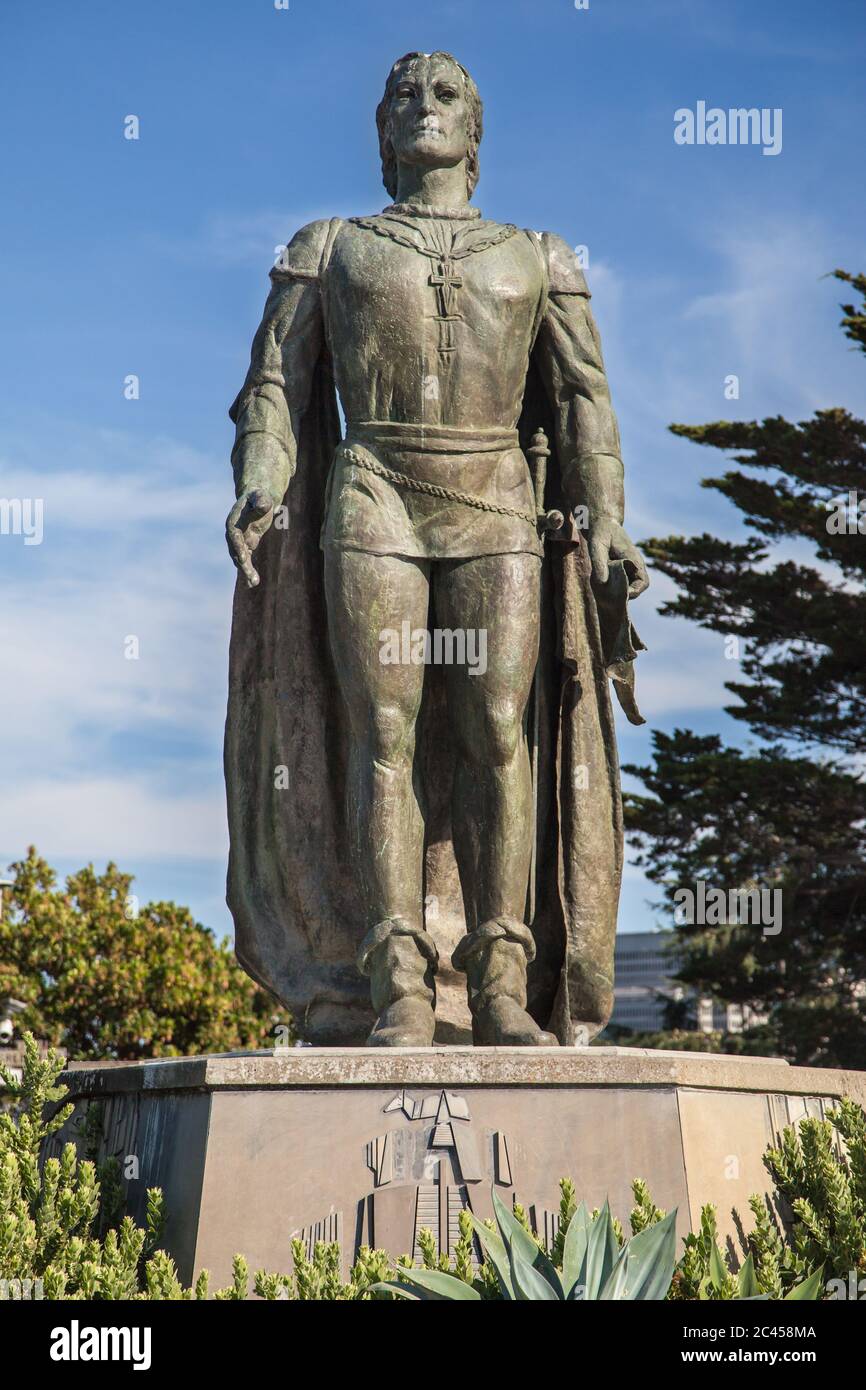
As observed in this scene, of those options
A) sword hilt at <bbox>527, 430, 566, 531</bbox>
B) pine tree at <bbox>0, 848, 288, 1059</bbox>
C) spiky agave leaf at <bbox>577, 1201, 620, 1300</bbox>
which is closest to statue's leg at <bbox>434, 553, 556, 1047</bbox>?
sword hilt at <bbox>527, 430, 566, 531</bbox>

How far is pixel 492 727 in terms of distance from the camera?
648cm

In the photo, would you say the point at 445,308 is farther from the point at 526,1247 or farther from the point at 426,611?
the point at 526,1247

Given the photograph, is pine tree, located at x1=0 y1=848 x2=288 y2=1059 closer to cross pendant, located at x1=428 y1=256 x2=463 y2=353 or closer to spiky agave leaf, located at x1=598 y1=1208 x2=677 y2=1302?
cross pendant, located at x1=428 y1=256 x2=463 y2=353

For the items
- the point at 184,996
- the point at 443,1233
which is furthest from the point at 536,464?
the point at 184,996

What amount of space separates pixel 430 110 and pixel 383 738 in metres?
2.44

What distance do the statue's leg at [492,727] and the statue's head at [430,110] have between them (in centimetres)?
163

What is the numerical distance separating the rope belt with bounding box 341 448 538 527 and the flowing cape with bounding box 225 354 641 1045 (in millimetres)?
431

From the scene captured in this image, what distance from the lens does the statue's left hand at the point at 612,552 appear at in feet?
21.6

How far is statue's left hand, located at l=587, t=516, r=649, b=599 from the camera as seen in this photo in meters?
6.59

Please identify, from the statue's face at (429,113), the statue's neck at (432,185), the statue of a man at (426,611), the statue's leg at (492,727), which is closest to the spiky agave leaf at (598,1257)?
the statue of a man at (426,611)

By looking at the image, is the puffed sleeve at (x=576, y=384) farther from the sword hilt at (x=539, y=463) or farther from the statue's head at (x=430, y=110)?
the statue's head at (x=430, y=110)

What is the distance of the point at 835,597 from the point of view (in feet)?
74.5
